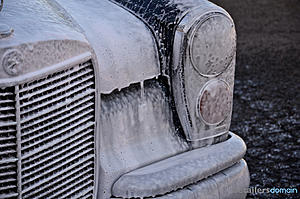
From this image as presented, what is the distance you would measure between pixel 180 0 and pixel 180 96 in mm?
425

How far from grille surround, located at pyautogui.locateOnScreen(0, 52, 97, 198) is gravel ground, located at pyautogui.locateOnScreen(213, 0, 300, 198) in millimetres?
1544

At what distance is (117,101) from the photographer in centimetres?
218

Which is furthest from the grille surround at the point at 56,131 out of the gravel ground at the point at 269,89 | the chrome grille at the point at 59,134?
the gravel ground at the point at 269,89

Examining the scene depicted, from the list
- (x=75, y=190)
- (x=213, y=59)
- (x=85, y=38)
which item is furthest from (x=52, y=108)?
(x=213, y=59)

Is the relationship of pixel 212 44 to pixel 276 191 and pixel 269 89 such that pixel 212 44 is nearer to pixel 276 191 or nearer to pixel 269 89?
pixel 276 191

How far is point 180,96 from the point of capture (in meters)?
2.30

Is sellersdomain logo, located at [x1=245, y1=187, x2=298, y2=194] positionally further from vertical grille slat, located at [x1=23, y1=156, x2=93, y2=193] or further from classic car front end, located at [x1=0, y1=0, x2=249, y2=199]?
vertical grille slat, located at [x1=23, y1=156, x2=93, y2=193]

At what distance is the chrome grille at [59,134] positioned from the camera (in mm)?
1774

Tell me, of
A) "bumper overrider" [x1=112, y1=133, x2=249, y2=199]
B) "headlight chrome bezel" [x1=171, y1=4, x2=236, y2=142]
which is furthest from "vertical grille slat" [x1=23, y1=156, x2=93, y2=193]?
"headlight chrome bezel" [x1=171, y1=4, x2=236, y2=142]

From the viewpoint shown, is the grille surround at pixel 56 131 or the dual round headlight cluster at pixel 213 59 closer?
the grille surround at pixel 56 131

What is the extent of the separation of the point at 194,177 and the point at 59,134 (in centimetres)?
62

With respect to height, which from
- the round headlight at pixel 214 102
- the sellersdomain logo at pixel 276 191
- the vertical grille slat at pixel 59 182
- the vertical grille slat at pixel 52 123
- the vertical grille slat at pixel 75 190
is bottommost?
the sellersdomain logo at pixel 276 191

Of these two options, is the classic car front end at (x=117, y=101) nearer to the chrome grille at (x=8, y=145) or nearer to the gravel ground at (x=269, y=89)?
the chrome grille at (x=8, y=145)

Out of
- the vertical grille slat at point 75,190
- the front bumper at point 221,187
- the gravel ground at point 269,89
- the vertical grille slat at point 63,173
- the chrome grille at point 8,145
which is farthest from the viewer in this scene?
the gravel ground at point 269,89
